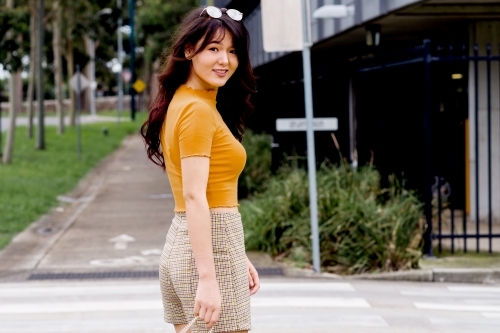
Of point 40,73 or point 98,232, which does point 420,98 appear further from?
point 40,73

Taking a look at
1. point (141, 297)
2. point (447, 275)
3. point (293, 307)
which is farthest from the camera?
point (447, 275)

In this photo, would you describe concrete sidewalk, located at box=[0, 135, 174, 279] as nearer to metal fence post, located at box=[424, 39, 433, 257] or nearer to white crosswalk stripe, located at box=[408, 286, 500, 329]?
metal fence post, located at box=[424, 39, 433, 257]

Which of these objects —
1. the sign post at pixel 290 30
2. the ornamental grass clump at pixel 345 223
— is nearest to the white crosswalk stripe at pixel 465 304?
the ornamental grass clump at pixel 345 223

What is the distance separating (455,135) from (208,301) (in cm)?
1202

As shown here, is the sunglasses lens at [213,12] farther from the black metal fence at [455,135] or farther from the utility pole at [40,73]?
the utility pole at [40,73]

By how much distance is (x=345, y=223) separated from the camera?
10461 mm

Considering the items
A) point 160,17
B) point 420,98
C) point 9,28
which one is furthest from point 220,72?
point 160,17

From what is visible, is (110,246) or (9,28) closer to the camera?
(110,246)

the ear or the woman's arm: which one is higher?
the ear

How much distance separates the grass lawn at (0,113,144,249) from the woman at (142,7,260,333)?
31.4ft

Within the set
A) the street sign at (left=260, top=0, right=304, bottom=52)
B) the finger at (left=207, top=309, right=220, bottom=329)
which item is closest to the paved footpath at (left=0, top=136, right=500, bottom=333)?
the street sign at (left=260, top=0, right=304, bottom=52)

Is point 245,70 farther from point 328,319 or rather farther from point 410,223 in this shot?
point 410,223

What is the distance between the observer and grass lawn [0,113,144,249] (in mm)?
15609

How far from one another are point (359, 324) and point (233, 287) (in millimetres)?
4074
